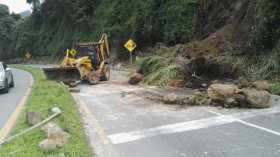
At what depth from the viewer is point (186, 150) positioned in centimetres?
627

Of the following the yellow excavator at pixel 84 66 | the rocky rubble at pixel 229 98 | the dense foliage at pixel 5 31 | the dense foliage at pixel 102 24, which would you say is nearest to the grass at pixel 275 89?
the rocky rubble at pixel 229 98

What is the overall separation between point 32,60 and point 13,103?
66.1 metres

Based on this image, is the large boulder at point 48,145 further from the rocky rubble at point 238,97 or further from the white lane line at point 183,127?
the rocky rubble at point 238,97

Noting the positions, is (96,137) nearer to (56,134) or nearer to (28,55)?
(56,134)

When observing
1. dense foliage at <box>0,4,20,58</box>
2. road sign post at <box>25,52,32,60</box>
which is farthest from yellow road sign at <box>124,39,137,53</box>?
dense foliage at <box>0,4,20,58</box>

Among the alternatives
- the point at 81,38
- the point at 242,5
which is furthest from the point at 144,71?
the point at 81,38

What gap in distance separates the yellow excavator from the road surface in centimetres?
871

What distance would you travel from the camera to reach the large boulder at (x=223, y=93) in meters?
10.3

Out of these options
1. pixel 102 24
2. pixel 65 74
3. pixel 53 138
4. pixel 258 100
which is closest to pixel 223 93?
pixel 258 100

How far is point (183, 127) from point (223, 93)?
2.95m

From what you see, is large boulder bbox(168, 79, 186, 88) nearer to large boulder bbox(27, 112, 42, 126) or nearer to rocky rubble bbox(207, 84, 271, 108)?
rocky rubble bbox(207, 84, 271, 108)

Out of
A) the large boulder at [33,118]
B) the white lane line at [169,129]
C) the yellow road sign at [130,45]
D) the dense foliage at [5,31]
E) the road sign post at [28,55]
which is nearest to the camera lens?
the white lane line at [169,129]

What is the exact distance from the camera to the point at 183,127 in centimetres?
799

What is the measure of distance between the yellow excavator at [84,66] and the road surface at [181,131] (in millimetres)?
8711
